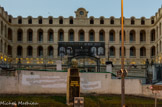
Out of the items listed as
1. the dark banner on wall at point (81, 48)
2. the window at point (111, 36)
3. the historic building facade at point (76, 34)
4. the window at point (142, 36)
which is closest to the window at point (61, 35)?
the historic building facade at point (76, 34)

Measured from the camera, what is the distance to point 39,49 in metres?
77.4

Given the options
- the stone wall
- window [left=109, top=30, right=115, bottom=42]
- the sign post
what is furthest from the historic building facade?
the sign post

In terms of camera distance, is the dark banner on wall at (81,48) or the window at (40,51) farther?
the window at (40,51)

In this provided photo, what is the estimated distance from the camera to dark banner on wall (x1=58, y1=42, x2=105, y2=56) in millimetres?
71375

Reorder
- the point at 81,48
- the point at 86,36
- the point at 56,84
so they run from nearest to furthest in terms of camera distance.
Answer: the point at 56,84 → the point at 81,48 → the point at 86,36

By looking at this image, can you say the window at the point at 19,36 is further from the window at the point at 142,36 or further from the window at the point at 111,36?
the window at the point at 142,36

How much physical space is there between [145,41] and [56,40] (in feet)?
84.9

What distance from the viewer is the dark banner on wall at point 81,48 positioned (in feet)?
234

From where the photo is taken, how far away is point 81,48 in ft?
236

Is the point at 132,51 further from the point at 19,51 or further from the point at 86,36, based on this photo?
the point at 19,51

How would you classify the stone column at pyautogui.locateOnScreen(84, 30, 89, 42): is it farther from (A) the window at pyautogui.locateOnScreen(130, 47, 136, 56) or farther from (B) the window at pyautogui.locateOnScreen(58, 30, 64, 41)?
(A) the window at pyautogui.locateOnScreen(130, 47, 136, 56)

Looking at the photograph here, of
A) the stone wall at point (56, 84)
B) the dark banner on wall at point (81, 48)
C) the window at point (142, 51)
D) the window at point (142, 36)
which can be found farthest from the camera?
the window at point (142, 36)

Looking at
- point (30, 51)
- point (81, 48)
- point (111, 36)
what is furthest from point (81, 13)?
point (30, 51)

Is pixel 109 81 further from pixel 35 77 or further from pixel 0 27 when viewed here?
pixel 0 27
